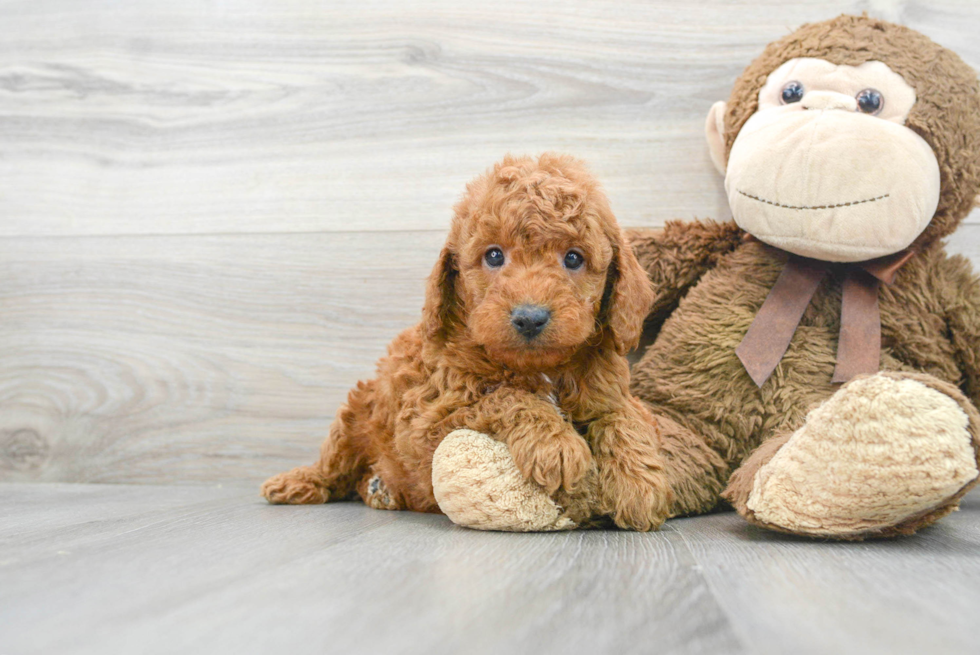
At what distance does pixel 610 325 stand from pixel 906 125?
23.4 inches

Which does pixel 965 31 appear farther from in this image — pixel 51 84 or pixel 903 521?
pixel 51 84

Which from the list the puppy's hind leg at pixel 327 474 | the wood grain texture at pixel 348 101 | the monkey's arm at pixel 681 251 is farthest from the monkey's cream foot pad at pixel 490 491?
the wood grain texture at pixel 348 101

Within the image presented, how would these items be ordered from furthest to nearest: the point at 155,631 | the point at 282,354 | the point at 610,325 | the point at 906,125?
the point at 282,354, the point at 906,125, the point at 610,325, the point at 155,631

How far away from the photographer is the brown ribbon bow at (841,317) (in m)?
1.18

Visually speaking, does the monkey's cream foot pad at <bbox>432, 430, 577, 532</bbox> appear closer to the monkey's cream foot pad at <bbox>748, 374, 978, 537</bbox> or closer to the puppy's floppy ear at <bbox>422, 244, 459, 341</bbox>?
the puppy's floppy ear at <bbox>422, 244, 459, 341</bbox>

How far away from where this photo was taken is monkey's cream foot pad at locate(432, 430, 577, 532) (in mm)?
967

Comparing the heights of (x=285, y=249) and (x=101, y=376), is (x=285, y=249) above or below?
above

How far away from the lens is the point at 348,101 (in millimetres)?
1614

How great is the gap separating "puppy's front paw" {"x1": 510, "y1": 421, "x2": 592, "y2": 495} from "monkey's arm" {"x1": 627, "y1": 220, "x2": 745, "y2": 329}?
0.50 m

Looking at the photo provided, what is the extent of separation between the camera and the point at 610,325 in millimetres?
1044

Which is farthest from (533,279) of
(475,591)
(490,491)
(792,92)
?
(792,92)

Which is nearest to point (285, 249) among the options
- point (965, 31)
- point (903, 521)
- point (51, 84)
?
point (51, 84)

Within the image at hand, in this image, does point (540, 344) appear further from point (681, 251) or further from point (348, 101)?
point (348, 101)

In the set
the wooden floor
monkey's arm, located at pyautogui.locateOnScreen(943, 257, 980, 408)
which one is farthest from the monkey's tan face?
the wooden floor
